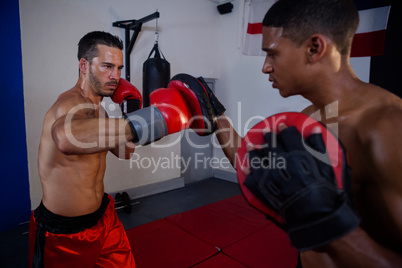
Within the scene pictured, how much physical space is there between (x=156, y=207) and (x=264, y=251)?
1.68 m

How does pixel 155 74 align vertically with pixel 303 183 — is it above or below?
above

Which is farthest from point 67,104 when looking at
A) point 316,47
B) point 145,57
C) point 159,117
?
point 145,57

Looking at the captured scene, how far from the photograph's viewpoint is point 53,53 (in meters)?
2.87

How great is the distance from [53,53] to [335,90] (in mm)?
3097

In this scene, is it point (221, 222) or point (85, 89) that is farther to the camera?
point (221, 222)

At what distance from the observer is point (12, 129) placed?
264cm

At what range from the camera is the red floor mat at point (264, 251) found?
6.61ft

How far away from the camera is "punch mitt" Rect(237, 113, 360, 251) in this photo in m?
0.56

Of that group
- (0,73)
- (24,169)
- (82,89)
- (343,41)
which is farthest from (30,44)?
(343,41)

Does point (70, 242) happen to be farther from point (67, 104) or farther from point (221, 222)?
point (221, 222)

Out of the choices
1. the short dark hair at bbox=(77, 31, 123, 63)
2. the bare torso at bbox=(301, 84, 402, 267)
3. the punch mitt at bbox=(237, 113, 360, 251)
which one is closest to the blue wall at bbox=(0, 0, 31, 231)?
the short dark hair at bbox=(77, 31, 123, 63)

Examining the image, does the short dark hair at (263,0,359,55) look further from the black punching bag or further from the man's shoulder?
the black punching bag

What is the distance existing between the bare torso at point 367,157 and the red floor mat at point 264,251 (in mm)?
1289

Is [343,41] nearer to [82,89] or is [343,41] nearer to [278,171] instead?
[278,171]
